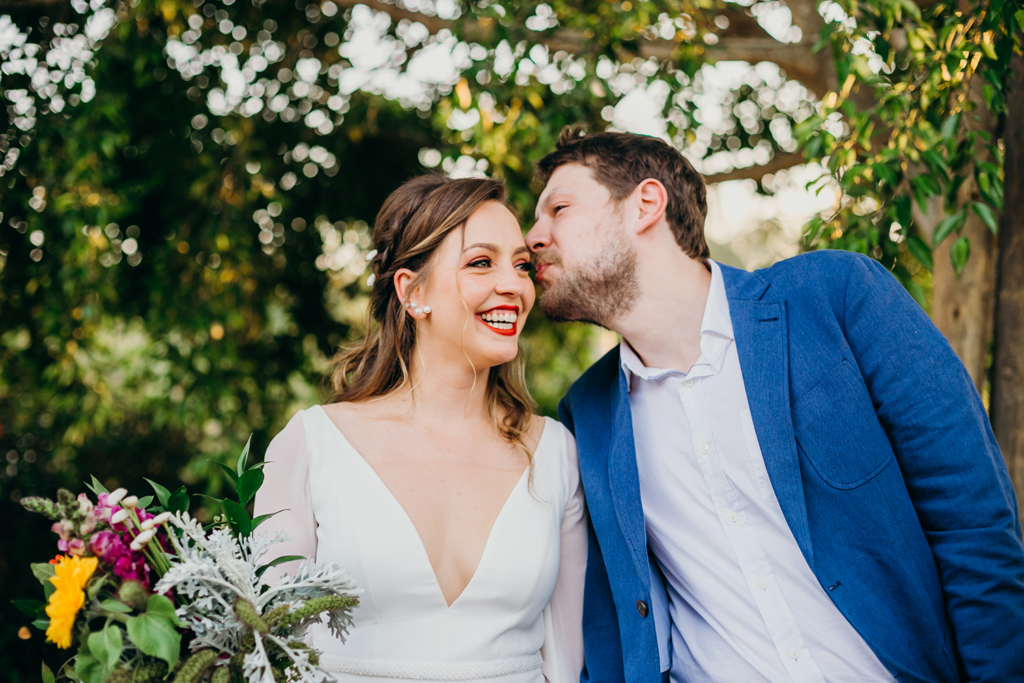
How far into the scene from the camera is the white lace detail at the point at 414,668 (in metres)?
1.89

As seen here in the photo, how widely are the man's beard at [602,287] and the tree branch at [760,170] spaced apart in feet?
8.01

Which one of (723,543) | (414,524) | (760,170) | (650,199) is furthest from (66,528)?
(760,170)

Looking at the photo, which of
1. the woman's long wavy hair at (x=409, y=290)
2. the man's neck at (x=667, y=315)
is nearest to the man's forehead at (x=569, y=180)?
the woman's long wavy hair at (x=409, y=290)

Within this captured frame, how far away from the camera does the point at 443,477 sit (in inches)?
84.4

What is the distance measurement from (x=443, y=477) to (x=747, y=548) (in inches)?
36.4

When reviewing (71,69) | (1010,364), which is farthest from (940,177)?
(71,69)

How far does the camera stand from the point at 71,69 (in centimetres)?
365

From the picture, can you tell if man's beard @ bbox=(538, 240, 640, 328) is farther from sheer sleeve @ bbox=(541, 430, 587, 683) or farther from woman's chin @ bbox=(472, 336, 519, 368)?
sheer sleeve @ bbox=(541, 430, 587, 683)

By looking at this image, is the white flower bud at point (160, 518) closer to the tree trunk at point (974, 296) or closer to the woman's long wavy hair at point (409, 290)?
the woman's long wavy hair at point (409, 290)

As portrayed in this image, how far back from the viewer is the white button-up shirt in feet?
6.16

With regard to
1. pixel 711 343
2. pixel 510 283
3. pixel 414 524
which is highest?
pixel 510 283

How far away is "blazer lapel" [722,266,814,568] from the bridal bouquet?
3.89 feet

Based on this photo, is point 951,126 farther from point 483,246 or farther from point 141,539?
point 141,539

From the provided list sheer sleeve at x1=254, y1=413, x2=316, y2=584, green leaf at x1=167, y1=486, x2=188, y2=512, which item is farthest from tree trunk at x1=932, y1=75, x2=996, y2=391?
green leaf at x1=167, y1=486, x2=188, y2=512
